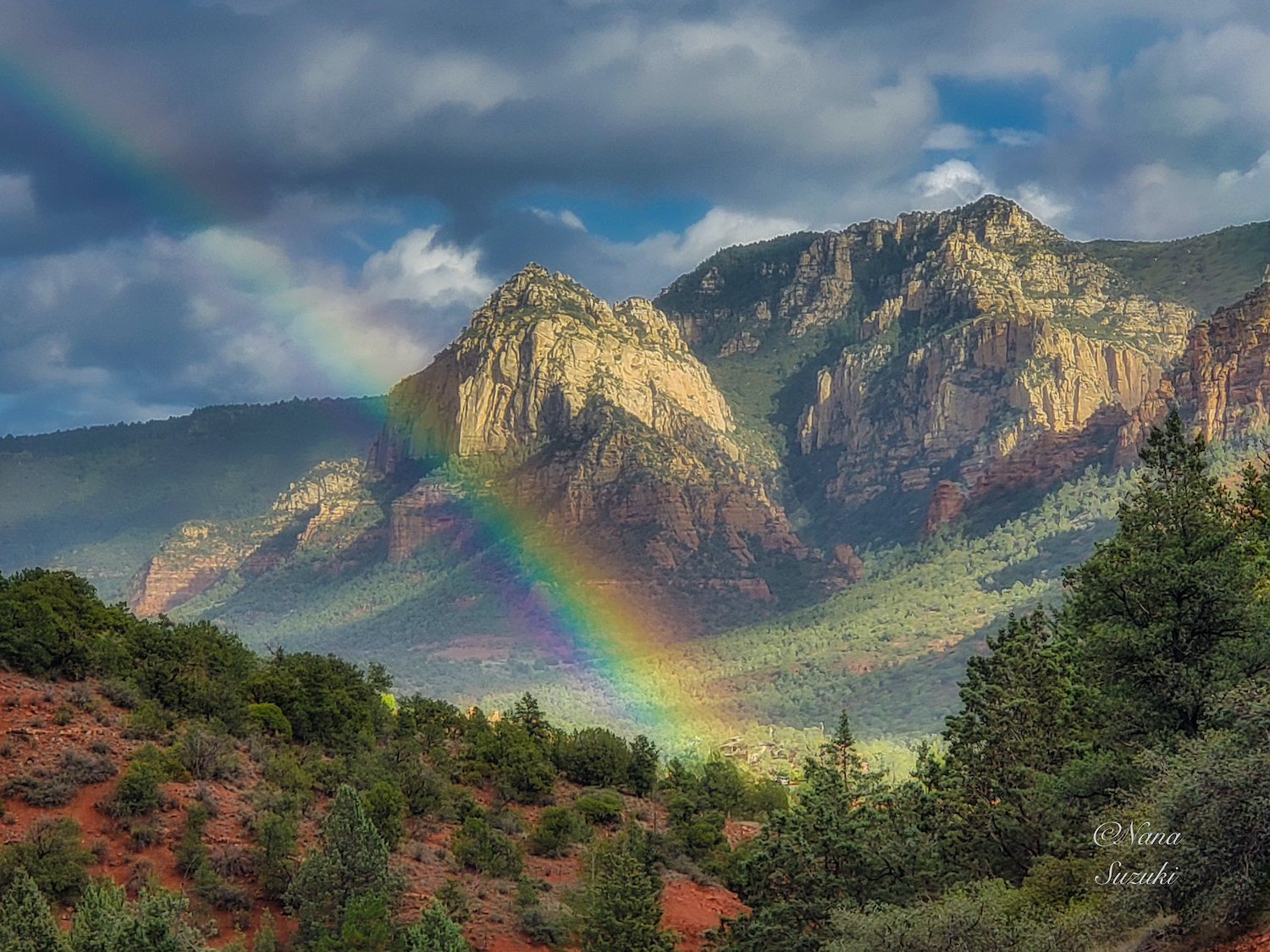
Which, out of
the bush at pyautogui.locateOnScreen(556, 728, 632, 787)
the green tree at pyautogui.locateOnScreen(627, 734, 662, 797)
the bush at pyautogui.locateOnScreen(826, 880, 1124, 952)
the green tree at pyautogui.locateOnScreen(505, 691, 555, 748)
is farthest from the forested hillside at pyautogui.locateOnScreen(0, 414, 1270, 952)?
the green tree at pyautogui.locateOnScreen(505, 691, 555, 748)

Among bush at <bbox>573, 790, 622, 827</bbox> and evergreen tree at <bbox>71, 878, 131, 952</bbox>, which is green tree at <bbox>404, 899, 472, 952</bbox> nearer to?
evergreen tree at <bbox>71, 878, 131, 952</bbox>

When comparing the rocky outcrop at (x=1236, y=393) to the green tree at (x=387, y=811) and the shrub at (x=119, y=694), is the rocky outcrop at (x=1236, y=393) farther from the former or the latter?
the shrub at (x=119, y=694)

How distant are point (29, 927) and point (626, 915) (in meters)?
13.8

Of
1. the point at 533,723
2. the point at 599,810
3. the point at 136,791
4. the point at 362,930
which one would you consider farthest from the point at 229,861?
the point at 533,723

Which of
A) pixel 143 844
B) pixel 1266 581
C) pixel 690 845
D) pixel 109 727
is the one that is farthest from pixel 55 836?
pixel 1266 581

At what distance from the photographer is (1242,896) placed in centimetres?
1955

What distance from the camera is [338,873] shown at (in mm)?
31734

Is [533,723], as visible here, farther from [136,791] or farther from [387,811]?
[136,791]

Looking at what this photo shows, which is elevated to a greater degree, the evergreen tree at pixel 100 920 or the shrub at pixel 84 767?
the shrub at pixel 84 767

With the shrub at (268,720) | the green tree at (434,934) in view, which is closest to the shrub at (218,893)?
the green tree at (434,934)

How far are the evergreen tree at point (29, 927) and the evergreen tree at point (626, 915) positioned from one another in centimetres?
1246

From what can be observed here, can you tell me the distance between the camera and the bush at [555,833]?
140 feet

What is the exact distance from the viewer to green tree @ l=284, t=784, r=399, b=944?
31406mm

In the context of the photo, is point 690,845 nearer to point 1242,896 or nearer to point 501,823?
point 501,823
